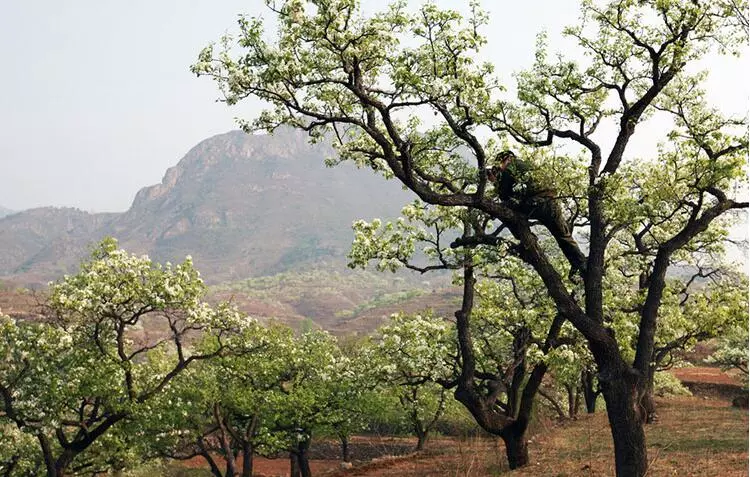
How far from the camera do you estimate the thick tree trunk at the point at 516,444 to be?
19.2m

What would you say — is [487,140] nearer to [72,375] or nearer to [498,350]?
[498,350]

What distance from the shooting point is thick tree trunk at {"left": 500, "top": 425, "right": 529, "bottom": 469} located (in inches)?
755

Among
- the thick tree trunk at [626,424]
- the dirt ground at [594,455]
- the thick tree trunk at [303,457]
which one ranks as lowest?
the thick tree trunk at [303,457]

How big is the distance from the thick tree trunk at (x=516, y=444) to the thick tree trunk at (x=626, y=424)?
20.7 ft

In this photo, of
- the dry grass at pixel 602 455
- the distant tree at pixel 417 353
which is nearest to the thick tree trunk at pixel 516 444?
the dry grass at pixel 602 455

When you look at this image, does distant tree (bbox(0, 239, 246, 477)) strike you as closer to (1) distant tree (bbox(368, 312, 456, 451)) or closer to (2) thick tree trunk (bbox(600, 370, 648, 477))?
(1) distant tree (bbox(368, 312, 456, 451))

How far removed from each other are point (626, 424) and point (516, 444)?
22.6 ft

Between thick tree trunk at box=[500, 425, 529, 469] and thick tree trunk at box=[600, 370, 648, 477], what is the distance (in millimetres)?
6312

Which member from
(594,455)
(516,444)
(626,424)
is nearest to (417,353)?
(516,444)

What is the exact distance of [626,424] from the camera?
12.9m

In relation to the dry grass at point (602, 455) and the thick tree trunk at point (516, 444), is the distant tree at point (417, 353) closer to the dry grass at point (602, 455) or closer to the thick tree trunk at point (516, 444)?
the thick tree trunk at point (516, 444)

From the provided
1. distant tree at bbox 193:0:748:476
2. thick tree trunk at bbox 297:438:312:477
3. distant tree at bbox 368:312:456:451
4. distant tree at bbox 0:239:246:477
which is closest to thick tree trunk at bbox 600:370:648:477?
distant tree at bbox 193:0:748:476

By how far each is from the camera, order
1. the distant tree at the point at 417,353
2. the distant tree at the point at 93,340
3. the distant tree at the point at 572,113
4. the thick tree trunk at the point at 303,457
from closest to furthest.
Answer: the distant tree at the point at 572,113
the distant tree at the point at 417,353
the distant tree at the point at 93,340
the thick tree trunk at the point at 303,457

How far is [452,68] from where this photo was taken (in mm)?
12812
